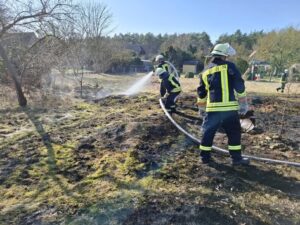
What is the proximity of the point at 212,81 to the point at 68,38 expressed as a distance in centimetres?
945

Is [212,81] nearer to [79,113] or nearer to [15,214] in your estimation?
[15,214]

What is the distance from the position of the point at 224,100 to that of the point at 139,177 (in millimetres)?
1569

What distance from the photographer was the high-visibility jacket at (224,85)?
4180 millimetres

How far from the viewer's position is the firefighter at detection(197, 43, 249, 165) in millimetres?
4191

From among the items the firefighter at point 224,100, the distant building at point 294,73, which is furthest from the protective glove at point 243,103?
the distant building at point 294,73

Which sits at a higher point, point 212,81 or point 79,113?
point 212,81

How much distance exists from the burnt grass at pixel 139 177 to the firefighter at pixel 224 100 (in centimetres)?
30

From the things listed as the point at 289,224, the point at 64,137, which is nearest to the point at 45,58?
the point at 64,137

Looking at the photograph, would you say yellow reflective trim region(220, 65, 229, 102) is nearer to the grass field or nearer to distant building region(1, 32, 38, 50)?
the grass field

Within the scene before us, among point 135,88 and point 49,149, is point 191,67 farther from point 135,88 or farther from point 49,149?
point 49,149

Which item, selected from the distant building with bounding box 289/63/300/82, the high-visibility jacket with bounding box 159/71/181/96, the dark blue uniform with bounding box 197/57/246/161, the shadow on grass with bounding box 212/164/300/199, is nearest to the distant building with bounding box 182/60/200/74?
the distant building with bounding box 289/63/300/82

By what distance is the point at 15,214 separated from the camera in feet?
10.9

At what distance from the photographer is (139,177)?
13.1 feet

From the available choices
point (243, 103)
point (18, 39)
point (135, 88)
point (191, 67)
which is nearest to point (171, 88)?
point (243, 103)
